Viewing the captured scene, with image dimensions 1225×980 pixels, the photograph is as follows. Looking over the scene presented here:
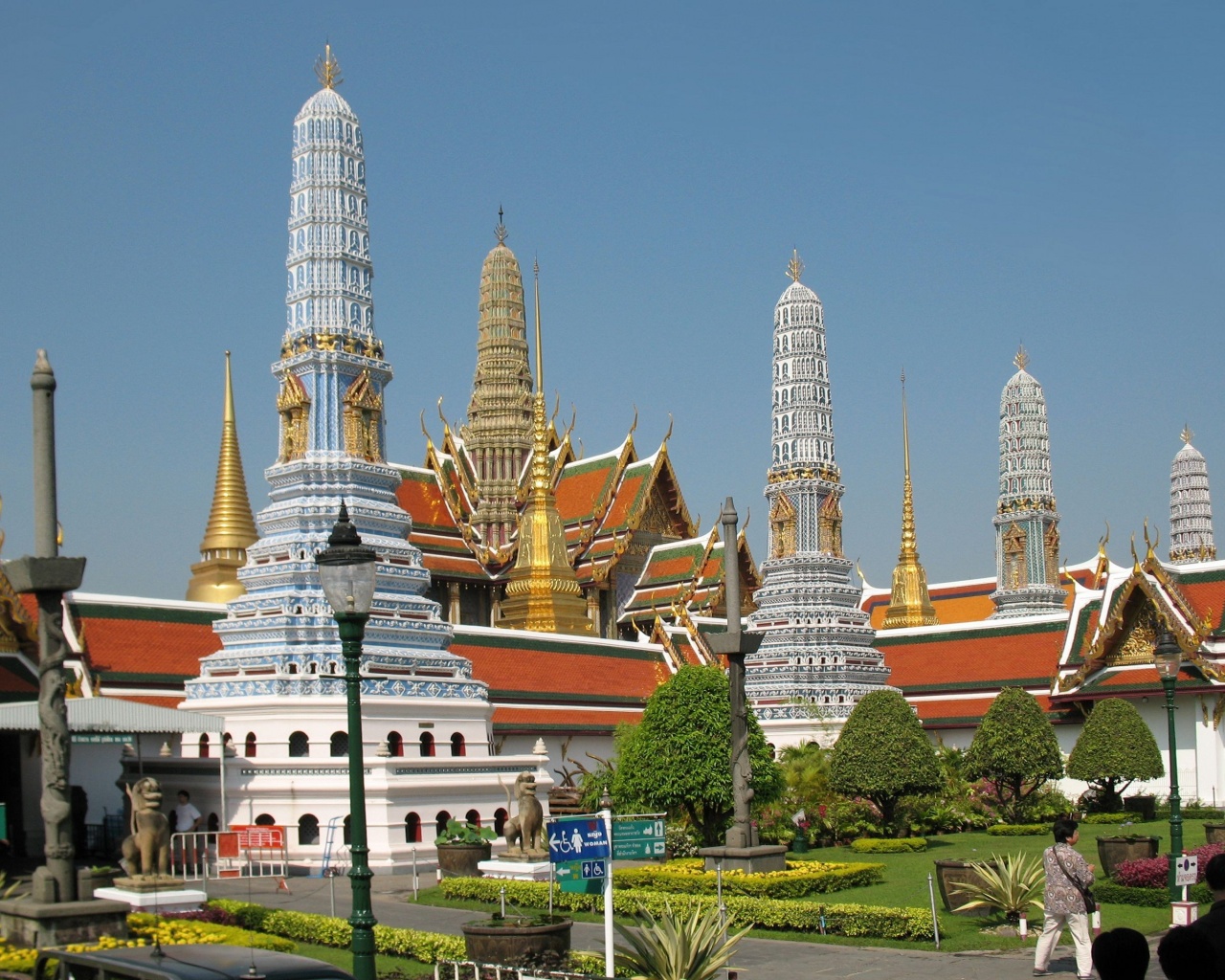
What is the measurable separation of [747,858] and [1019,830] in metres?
11.5

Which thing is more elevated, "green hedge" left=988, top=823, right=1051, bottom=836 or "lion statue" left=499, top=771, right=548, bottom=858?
"lion statue" left=499, top=771, right=548, bottom=858

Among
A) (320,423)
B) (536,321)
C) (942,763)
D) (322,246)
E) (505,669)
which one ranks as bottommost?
(942,763)

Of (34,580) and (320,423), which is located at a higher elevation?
(320,423)

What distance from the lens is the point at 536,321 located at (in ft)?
169

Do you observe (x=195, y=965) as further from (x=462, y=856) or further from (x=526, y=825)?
(x=462, y=856)

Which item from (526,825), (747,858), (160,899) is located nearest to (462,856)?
(526,825)

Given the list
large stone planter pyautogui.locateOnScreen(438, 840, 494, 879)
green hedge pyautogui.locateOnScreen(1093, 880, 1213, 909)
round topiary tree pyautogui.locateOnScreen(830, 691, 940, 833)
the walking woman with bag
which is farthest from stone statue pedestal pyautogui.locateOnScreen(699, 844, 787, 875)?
round topiary tree pyautogui.locateOnScreen(830, 691, 940, 833)

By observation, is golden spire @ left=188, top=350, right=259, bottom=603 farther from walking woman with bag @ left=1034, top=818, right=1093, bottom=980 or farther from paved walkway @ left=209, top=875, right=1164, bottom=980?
walking woman with bag @ left=1034, top=818, right=1093, bottom=980

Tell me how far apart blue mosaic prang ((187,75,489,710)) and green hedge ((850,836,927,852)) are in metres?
7.71

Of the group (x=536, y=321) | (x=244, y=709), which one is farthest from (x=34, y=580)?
(x=536, y=321)

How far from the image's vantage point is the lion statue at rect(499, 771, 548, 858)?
2106 centimetres

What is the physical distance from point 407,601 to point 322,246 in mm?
7261

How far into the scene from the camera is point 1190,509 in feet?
199

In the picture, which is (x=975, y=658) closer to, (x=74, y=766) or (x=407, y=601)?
(x=407, y=601)
